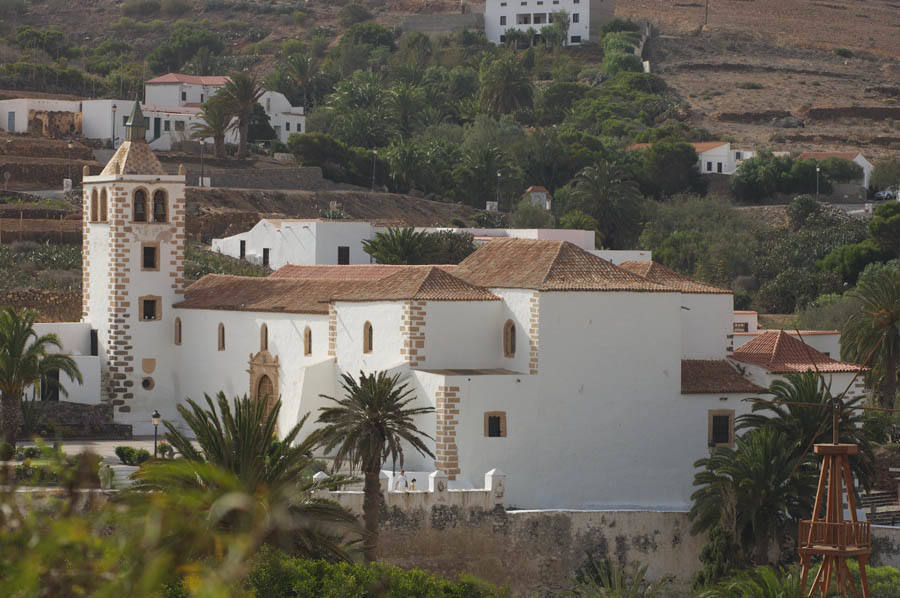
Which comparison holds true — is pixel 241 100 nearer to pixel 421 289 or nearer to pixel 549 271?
pixel 421 289

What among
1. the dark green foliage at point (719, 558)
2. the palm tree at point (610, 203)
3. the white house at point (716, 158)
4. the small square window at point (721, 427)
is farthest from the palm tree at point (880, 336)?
the white house at point (716, 158)

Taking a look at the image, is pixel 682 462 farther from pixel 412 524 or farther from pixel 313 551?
pixel 313 551

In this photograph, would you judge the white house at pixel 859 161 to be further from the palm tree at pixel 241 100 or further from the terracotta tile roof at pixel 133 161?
the terracotta tile roof at pixel 133 161

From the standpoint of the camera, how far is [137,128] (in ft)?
149

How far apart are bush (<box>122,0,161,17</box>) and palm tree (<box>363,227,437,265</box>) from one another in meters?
86.6

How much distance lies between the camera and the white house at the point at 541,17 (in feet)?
403

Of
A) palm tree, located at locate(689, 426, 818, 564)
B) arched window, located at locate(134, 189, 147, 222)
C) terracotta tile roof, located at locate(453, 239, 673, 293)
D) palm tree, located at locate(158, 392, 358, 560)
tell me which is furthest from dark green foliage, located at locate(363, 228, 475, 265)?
palm tree, located at locate(158, 392, 358, 560)

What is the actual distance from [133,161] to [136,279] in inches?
135

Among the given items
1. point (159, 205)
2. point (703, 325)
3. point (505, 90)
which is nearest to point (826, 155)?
point (505, 90)

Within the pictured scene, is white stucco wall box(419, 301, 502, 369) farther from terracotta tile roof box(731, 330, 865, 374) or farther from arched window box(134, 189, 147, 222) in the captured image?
arched window box(134, 189, 147, 222)

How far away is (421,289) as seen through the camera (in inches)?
1465

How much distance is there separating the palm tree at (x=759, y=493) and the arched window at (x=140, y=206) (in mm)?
19087

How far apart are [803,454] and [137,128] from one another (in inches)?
869

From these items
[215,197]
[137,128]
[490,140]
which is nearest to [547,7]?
[490,140]
